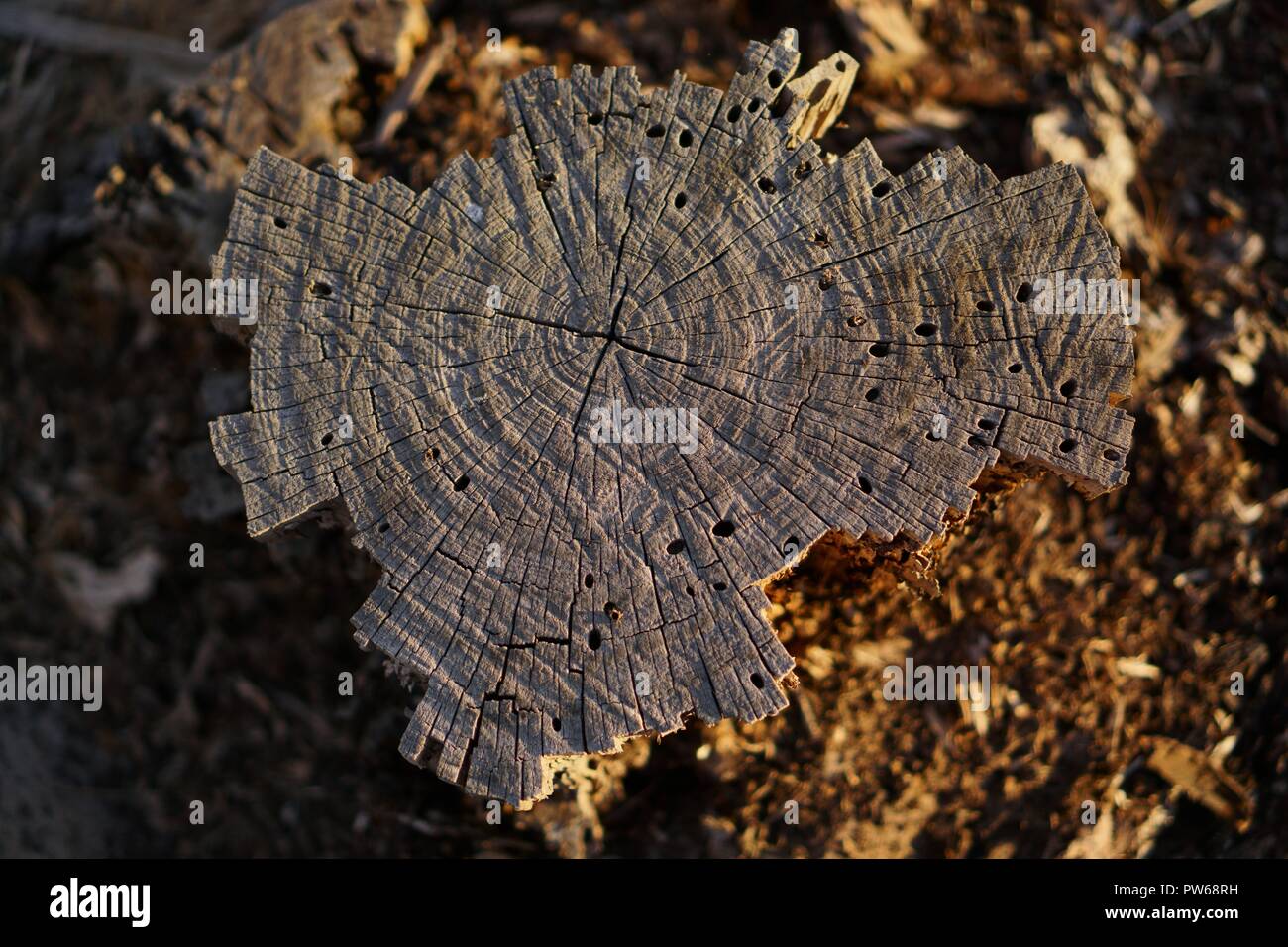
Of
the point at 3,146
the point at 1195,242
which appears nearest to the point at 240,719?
Answer: the point at 3,146

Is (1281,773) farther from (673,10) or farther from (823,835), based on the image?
(673,10)

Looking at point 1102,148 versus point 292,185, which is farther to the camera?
point 1102,148

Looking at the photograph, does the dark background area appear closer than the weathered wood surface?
No

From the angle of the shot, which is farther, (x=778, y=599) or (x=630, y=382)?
(x=778, y=599)

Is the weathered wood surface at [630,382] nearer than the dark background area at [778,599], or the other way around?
the weathered wood surface at [630,382]

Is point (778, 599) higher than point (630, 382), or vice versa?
point (630, 382)
